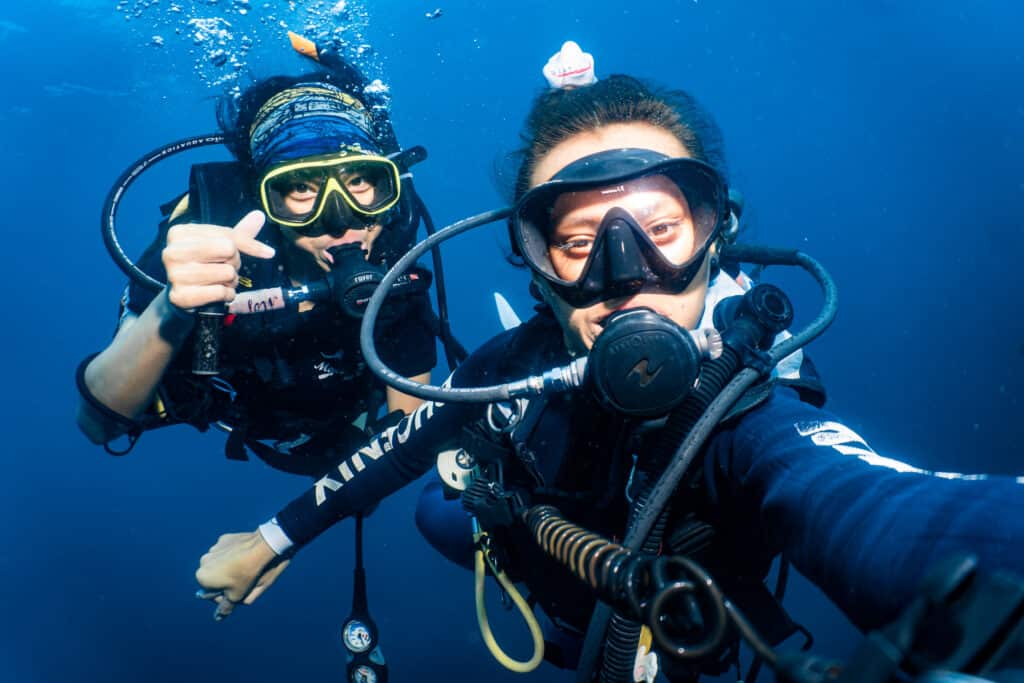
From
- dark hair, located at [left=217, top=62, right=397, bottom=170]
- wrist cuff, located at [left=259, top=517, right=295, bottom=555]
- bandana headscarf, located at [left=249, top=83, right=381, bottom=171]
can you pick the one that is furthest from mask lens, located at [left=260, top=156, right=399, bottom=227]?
wrist cuff, located at [left=259, top=517, right=295, bottom=555]

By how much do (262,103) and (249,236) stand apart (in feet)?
6.38

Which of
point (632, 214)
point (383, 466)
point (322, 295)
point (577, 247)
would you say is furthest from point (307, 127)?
point (632, 214)

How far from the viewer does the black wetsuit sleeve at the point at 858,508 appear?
96 cm

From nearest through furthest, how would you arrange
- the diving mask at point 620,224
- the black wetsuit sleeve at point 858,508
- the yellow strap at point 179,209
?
the black wetsuit sleeve at point 858,508 < the diving mask at point 620,224 < the yellow strap at point 179,209


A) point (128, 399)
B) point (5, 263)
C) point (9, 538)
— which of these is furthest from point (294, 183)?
point (5, 263)

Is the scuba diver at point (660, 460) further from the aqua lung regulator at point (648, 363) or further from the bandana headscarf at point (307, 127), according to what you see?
the bandana headscarf at point (307, 127)

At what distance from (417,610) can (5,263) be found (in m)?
61.5

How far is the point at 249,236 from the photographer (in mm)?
2779

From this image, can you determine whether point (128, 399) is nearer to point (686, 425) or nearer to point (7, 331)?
point (686, 425)

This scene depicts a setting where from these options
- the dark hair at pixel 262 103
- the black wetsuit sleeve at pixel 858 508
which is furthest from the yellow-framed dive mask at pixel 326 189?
the black wetsuit sleeve at pixel 858 508

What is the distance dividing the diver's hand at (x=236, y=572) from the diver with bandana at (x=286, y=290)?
1014 mm

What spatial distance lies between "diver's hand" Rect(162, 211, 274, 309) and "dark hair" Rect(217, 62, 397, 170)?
1603mm

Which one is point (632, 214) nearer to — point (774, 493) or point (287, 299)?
point (774, 493)

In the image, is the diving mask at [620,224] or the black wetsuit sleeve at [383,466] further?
the black wetsuit sleeve at [383,466]
